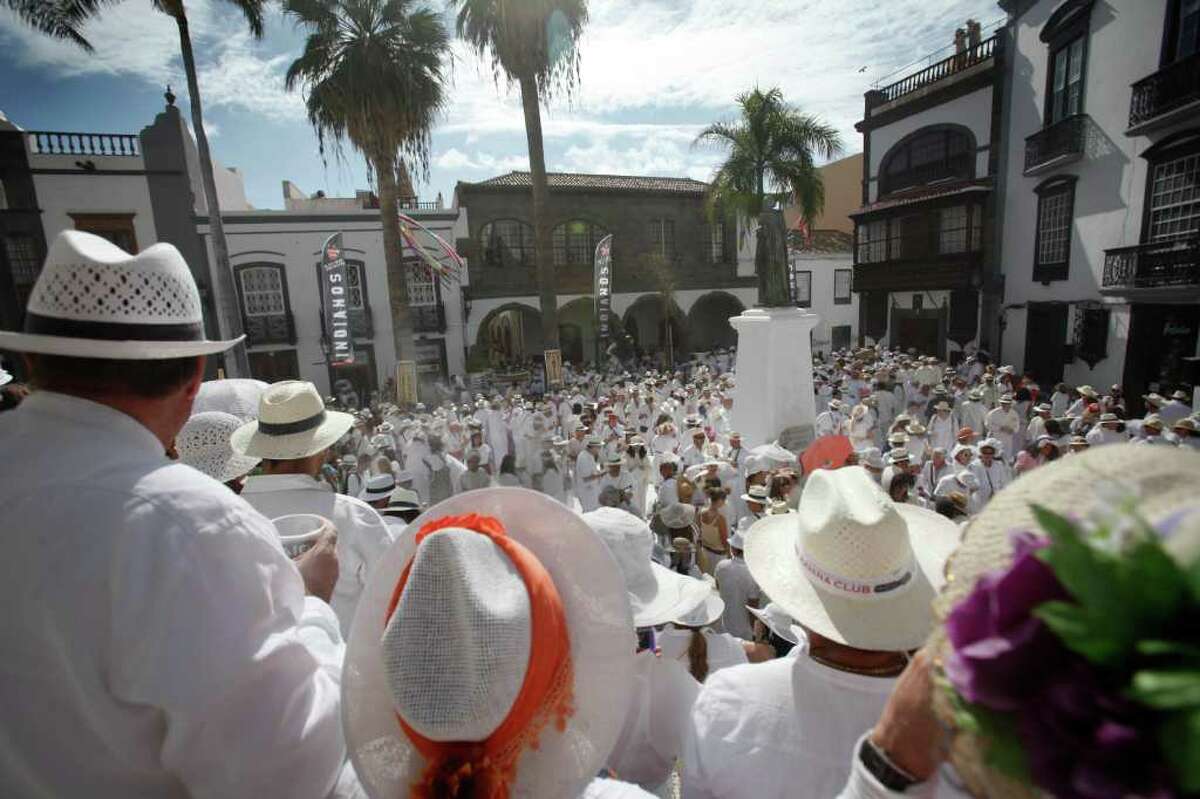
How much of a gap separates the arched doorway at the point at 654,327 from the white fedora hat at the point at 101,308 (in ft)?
85.6

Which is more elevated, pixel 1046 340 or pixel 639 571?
pixel 639 571

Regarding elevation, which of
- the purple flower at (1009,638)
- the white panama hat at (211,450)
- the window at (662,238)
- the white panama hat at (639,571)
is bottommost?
the white panama hat at (639,571)

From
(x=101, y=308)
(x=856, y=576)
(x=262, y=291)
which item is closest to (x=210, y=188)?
(x=262, y=291)

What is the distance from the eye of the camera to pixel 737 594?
422 cm

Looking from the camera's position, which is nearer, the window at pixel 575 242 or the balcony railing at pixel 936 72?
the balcony railing at pixel 936 72

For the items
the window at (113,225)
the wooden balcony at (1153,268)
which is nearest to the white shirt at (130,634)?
the wooden balcony at (1153,268)

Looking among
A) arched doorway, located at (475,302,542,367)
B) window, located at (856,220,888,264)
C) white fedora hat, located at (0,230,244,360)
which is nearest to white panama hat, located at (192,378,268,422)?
white fedora hat, located at (0,230,244,360)

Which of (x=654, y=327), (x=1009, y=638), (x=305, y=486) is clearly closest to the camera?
(x=1009, y=638)

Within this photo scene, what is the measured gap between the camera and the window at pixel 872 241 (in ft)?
74.9

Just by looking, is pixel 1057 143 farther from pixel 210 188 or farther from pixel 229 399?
pixel 210 188

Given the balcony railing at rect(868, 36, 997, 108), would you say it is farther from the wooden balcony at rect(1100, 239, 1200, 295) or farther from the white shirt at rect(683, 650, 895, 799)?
the white shirt at rect(683, 650, 895, 799)

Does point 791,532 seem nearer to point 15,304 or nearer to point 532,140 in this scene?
point 532,140

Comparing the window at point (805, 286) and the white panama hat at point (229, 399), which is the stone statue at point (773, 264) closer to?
the white panama hat at point (229, 399)

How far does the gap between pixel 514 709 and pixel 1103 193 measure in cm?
1899
